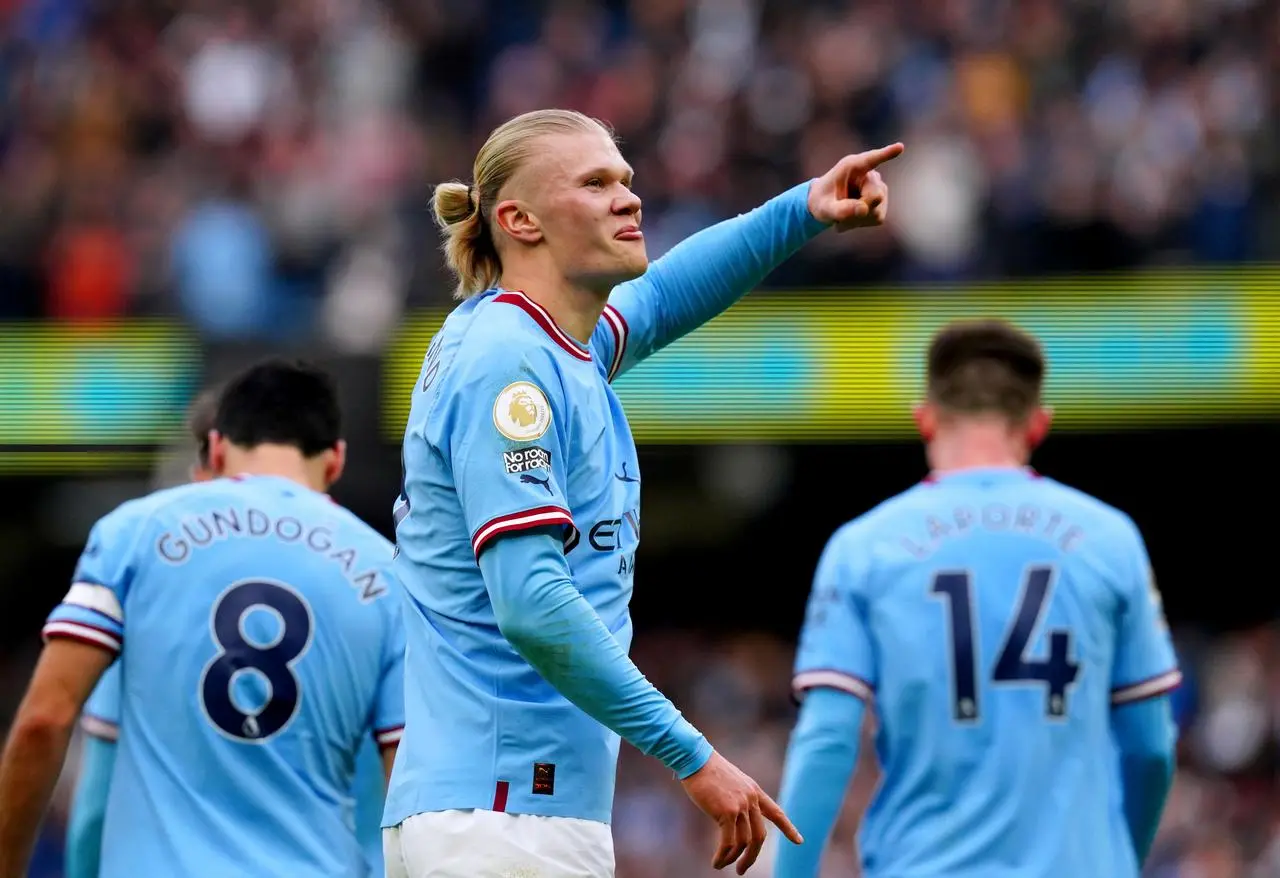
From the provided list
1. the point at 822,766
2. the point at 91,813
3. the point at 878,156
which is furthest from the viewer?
the point at 822,766

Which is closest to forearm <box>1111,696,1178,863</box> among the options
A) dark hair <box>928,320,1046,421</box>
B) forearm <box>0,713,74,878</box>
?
dark hair <box>928,320,1046,421</box>

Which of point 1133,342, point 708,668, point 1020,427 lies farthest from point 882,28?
point 1020,427

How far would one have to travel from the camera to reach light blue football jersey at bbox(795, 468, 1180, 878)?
5.38m

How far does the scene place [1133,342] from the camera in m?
13.7

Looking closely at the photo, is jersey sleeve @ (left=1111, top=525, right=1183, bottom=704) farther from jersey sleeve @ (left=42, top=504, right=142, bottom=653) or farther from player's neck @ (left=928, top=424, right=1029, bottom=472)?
jersey sleeve @ (left=42, top=504, right=142, bottom=653)

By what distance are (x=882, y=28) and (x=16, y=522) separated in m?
8.43

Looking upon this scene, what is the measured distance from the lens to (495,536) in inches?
153

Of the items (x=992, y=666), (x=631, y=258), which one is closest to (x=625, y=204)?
(x=631, y=258)

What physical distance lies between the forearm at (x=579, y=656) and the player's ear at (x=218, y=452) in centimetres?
184

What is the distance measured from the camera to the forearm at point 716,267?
4.70 meters

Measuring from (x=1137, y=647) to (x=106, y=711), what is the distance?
2559mm

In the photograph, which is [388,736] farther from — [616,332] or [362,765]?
[616,332]

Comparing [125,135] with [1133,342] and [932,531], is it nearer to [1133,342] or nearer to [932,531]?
[1133,342]

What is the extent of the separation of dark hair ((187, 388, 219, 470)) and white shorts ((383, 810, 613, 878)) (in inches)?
75.7
